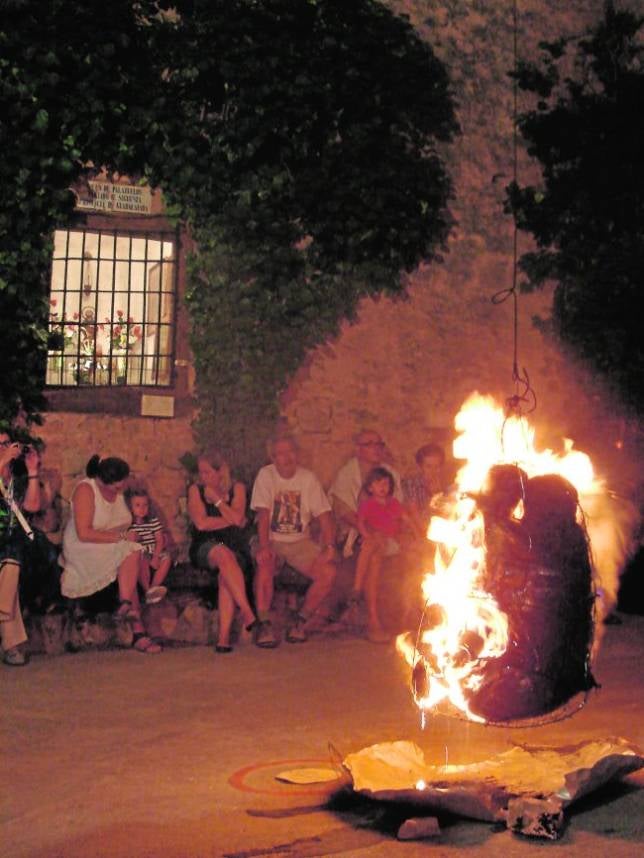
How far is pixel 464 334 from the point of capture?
1265 cm

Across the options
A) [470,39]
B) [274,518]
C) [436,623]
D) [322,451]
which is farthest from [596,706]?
[470,39]

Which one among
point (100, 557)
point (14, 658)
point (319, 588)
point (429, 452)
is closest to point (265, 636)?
point (319, 588)

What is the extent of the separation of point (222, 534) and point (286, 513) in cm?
60

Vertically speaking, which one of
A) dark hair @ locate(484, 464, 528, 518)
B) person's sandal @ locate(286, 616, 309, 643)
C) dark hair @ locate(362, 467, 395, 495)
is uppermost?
dark hair @ locate(362, 467, 395, 495)

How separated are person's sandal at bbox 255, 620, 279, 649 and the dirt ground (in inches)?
4.4

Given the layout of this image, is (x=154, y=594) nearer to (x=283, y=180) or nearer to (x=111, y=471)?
(x=111, y=471)

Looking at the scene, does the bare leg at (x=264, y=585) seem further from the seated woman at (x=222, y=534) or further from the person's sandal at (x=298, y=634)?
the person's sandal at (x=298, y=634)

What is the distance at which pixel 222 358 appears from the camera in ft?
37.9

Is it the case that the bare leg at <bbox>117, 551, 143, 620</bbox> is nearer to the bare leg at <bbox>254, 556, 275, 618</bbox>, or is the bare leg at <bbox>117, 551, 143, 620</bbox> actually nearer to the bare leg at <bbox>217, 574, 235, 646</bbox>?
the bare leg at <bbox>217, 574, 235, 646</bbox>

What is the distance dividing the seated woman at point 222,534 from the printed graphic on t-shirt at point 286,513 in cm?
28

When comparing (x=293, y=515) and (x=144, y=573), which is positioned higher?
(x=293, y=515)

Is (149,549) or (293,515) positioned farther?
(293,515)

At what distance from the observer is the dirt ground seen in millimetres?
5180

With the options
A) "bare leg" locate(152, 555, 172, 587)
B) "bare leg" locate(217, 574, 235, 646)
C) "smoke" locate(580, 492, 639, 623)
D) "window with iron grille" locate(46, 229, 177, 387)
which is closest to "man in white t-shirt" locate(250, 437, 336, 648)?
"bare leg" locate(217, 574, 235, 646)
